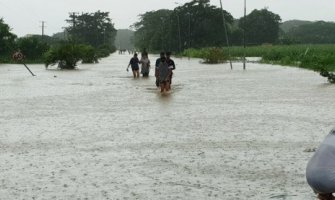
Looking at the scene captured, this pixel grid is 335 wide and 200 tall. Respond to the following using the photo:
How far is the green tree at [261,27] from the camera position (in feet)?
442

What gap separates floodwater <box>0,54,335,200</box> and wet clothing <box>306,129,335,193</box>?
2.10m

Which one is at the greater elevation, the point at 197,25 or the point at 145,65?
the point at 197,25

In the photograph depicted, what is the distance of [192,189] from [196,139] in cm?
355

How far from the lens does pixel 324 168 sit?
402cm

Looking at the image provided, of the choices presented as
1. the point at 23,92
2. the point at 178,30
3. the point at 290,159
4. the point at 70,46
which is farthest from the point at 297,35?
the point at 290,159

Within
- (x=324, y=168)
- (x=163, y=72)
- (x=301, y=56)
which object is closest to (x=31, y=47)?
(x=301, y=56)

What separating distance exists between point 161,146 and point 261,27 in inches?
5062

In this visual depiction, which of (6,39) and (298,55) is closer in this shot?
(298,55)

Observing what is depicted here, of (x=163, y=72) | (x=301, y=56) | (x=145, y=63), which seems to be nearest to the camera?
(x=163, y=72)

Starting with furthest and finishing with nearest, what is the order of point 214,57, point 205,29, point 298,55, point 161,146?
point 205,29
point 214,57
point 298,55
point 161,146

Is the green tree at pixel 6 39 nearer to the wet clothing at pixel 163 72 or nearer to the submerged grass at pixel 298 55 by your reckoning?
the submerged grass at pixel 298 55

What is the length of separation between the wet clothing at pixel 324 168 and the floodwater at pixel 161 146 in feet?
6.90

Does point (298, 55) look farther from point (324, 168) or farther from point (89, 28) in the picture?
point (89, 28)

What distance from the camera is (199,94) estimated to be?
19.3 meters
